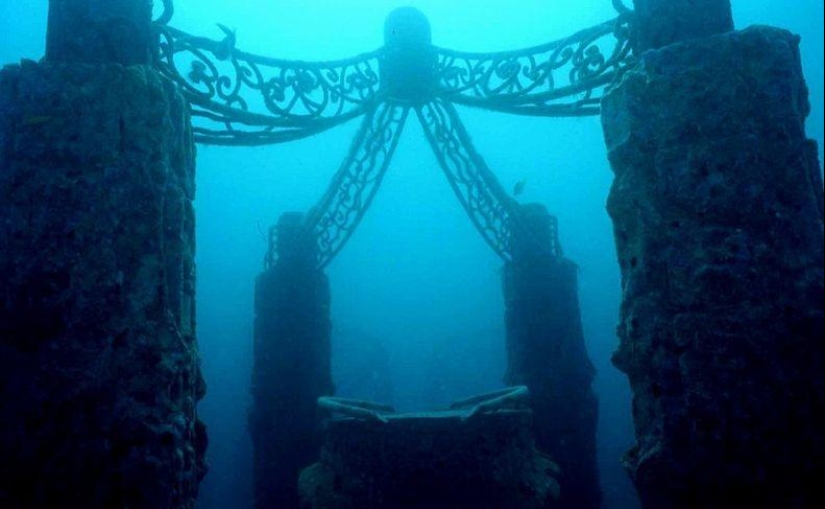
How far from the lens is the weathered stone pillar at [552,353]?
875 cm

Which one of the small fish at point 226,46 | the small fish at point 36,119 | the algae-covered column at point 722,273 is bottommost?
the algae-covered column at point 722,273

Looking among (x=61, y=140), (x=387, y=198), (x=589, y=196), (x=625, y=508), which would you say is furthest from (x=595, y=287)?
(x=61, y=140)

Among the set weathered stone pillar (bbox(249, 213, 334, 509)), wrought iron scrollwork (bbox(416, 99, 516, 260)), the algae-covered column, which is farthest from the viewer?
weathered stone pillar (bbox(249, 213, 334, 509))

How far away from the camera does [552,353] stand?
9000mm

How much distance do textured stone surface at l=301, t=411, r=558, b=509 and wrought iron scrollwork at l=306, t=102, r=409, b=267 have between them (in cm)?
318

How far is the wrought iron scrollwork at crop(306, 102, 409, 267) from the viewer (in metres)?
6.71

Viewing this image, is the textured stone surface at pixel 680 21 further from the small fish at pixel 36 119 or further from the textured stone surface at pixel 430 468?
the textured stone surface at pixel 430 468

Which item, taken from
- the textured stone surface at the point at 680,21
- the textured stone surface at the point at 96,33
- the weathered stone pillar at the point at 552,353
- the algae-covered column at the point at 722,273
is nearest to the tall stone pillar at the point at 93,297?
the textured stone surface at the point at 96,33

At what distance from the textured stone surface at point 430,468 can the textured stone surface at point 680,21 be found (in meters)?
3.93

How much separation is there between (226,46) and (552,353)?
7.10 meters

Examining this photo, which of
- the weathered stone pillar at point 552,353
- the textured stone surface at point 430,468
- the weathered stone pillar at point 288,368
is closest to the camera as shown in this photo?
the textured stone surface at point 430,468

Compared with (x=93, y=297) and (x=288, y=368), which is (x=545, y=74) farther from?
(x=288, y=368)

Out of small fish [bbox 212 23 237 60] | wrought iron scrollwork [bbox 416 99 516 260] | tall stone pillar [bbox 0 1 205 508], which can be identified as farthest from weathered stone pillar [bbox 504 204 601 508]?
tall stone pillar [bbox 0 1 205 508]

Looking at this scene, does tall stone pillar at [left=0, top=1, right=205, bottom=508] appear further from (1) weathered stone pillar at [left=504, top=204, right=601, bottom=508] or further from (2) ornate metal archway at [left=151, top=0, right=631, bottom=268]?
(1) weathered stone pillar at [left=504, top=204, right=601, bottom=508]
